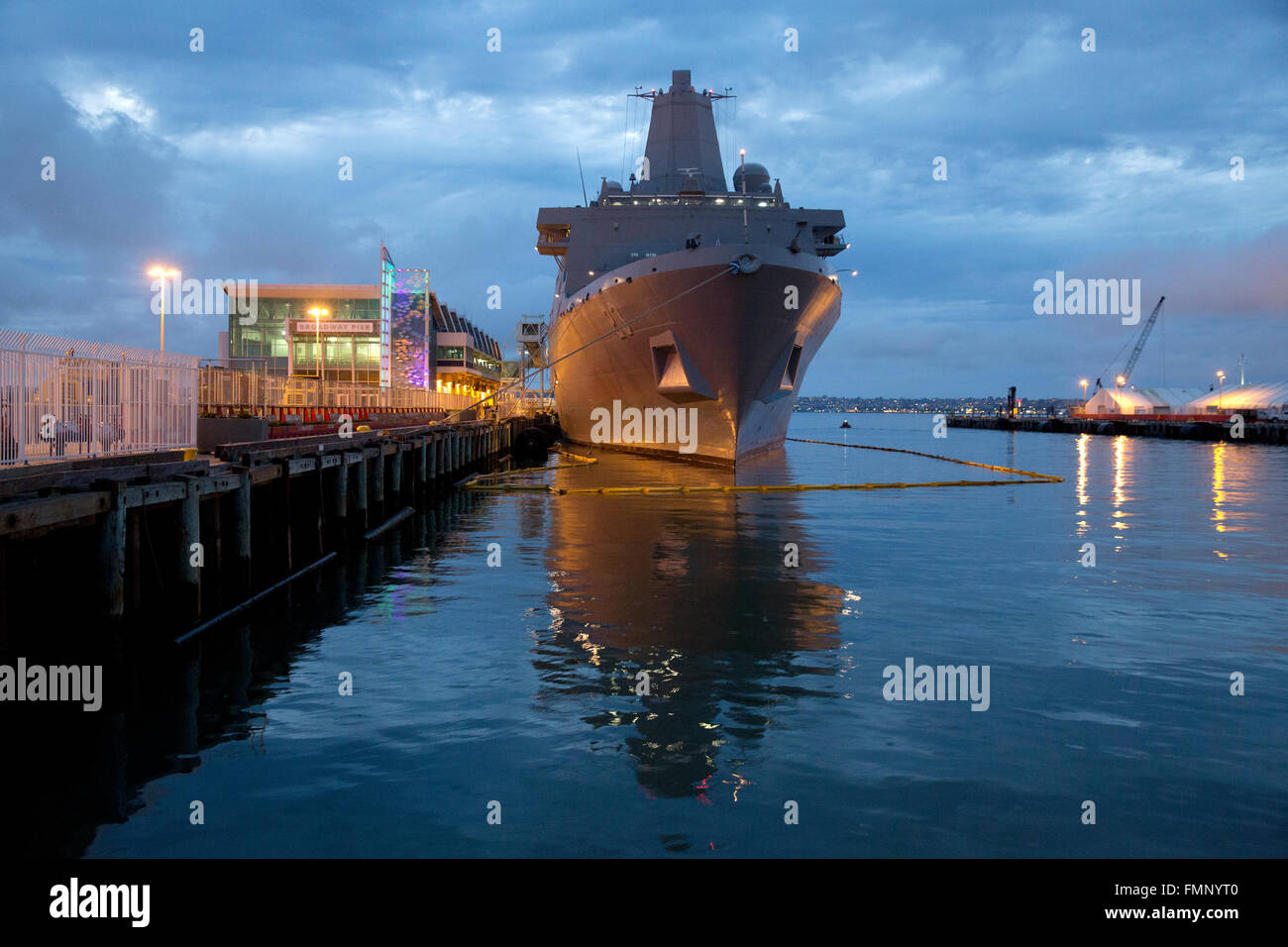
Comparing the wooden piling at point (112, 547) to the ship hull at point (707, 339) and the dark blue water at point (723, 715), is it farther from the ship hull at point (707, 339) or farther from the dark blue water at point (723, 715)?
the ship hull at point (707, 339)

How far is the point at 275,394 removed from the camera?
108 ft

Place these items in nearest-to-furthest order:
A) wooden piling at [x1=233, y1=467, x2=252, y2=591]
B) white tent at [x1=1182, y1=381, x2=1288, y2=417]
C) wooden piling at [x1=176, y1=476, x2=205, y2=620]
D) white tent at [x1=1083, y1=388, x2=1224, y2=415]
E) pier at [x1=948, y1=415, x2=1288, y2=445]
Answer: wooden piling at [x1=176, y1=476, x2=205, y2=620], wooden piling at [x1=233, y1=467, x2=252, y2=591], pier at [x1=948, y1=415, x2=1288, y2=445], white tent at [x1=1182, y1=381, x2=1288, y2=417], white tent at [x1=1083, y1=388, x2=1224, y2=415]

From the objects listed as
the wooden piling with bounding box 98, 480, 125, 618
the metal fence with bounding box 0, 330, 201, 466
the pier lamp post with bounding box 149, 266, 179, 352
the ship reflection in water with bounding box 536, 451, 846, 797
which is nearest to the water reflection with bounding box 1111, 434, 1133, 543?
the ship reflection in water with bounding box 536, 451, 846, 797

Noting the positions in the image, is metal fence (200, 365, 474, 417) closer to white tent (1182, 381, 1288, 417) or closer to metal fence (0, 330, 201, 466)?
metal fence (0, 330, 201, 466)

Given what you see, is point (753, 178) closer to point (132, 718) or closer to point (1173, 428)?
point (132, 718)

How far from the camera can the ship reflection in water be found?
7.54 m

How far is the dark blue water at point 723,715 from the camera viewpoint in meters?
5.92

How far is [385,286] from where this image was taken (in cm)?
6856

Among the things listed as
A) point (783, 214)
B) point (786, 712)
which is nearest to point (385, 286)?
point (783, 214)

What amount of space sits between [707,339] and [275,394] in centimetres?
1564

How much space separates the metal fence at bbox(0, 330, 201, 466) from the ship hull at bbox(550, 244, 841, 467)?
50.4 feet

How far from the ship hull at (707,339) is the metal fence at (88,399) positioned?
50.4 feet
